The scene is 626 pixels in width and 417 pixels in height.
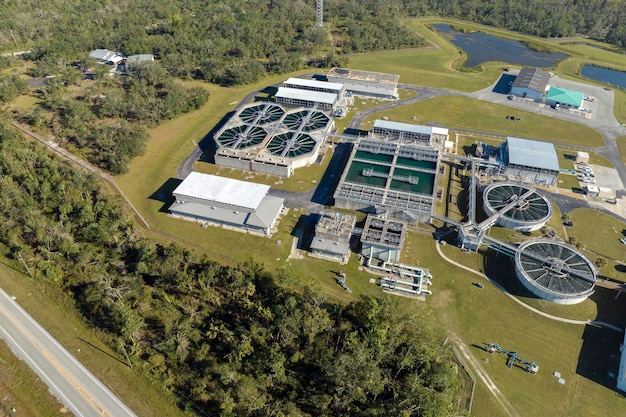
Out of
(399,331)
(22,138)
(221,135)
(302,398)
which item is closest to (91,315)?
(302,398)

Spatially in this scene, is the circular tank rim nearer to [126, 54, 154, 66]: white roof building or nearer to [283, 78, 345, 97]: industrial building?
[283, 78, 345, 97]: industrial building

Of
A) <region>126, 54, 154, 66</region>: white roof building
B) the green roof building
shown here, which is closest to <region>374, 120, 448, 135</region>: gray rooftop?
the green roof building

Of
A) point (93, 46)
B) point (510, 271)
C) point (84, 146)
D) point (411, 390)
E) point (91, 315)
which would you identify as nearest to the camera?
point (411, 390)

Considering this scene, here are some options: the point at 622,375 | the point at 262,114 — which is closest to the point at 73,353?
the point at 262,114

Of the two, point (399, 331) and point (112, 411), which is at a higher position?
point (399, 331)

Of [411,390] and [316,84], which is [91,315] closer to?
[411,390]

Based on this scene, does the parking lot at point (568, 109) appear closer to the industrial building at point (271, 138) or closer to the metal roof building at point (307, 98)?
the metal roof building at point (307, 98)

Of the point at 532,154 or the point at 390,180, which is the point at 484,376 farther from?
the point at 532,154

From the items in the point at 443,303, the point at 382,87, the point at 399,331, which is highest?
the point at 382,87

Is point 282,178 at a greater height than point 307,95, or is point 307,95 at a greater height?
point 307,95
